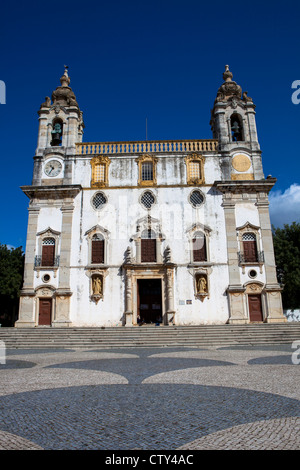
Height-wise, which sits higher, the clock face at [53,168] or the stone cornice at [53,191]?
the clock face at [53,168]

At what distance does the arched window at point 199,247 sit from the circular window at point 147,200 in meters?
3.91

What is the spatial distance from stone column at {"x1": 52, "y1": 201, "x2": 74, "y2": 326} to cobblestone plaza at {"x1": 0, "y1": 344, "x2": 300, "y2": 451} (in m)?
13.1

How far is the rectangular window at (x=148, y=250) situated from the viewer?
24.0 metres

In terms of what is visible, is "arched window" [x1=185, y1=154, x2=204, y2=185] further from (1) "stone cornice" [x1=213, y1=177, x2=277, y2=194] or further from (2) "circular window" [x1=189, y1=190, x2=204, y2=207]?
(1) "stone cornice" [x1=213, y1=177, x2=277, y2=194]

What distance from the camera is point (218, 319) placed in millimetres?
22734

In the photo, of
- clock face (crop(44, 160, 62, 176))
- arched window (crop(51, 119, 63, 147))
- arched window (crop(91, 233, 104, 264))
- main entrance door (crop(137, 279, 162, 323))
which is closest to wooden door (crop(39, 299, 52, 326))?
arched window (crop(91, 233, 104, 264))

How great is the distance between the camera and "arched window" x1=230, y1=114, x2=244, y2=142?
87.9ft

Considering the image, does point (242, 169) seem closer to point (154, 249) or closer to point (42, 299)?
point (154, 249)

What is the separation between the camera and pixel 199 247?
23953mm

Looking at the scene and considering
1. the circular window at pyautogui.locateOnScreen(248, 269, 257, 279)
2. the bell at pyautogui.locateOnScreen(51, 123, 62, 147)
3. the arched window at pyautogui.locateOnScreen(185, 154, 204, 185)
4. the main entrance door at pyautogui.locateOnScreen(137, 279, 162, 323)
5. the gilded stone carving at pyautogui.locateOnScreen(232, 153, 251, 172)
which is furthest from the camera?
the bell at pyautogui.locateOnScreen(51, 123, 62, 147)

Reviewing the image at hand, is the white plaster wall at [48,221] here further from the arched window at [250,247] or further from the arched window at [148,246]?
the arched window at [250,247]

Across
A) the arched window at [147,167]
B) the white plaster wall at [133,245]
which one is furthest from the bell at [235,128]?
the arched window at [147,167]

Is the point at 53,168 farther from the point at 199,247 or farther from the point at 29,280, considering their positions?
the point at 199,247
